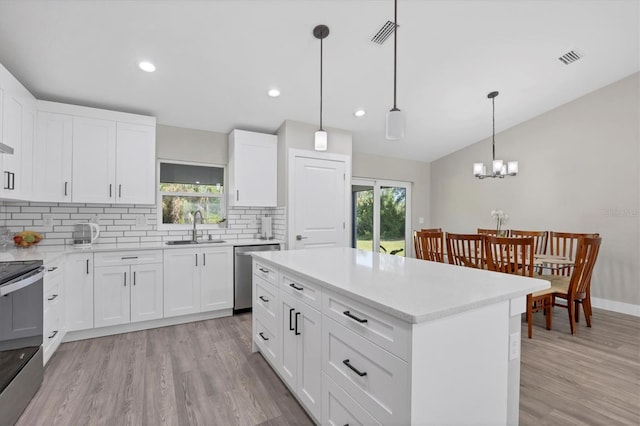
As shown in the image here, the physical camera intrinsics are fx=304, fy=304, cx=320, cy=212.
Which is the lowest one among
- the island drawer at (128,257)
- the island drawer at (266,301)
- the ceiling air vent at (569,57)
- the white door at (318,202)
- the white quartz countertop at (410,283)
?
the island drawer at (266,301)

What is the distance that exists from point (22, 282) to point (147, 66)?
2.04 meters

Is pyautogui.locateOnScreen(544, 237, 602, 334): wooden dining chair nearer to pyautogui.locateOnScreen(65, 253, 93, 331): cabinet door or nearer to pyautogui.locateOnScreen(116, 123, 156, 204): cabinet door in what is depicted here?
pyautogui.locateOnScreen(116, 123, 156, 204): cabinet door

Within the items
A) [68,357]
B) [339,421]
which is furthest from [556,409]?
[68,357]

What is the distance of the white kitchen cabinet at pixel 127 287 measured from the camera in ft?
10.1

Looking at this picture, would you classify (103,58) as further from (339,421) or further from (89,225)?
Answer: (339,421)

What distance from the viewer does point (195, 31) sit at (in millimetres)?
2518

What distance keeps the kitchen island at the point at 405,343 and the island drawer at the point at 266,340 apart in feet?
0.99

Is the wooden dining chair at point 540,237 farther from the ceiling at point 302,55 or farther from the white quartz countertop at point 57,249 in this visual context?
the white quartz countertop at point 57,249

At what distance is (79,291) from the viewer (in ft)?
9.77

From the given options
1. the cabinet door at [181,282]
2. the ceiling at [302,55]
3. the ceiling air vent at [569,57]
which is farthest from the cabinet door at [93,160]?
the ceiling air vent at [569,57]

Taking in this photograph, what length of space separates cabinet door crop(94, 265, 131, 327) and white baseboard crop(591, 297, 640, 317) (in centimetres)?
575

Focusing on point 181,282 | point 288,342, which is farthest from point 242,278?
point 288,342

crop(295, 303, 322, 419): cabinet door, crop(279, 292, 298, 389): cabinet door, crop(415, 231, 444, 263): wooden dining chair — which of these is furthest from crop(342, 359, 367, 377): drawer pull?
crop(415, 231, 444, 263): wooden dining chair

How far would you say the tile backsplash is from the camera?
316 centimetres
